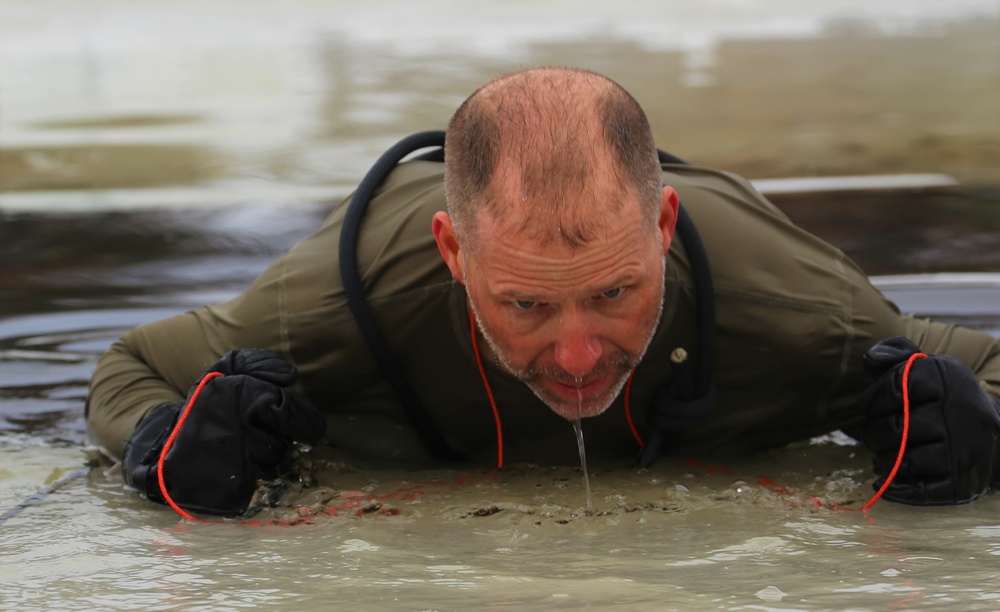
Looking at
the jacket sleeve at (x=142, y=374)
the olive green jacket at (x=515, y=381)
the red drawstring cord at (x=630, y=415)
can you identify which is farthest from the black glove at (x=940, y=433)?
the jacket sleeve at (x=142, y=374)

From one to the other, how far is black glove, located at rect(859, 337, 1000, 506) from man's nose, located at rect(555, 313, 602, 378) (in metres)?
0.57

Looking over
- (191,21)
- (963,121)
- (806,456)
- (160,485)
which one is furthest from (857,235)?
(191,21)

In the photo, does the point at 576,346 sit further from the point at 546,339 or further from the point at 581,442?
the point at 581,442

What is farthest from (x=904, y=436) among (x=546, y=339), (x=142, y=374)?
(x=142, y=374)

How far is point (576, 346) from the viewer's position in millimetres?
1862

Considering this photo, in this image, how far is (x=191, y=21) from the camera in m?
10.9

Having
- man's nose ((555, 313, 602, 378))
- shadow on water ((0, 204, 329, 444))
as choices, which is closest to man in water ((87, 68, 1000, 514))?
man's nose ((555, 313, 602, 378))

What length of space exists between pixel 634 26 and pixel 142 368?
7.82m

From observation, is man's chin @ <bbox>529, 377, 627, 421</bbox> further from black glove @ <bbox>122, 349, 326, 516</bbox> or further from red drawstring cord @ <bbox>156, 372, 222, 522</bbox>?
red drawstring cord @ <bbox>156, 372, 222, 522</bbox>

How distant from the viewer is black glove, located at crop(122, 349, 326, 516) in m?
2.12

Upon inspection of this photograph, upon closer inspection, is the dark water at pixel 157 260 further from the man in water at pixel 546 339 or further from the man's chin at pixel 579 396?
the man's chin at pixel 579 396

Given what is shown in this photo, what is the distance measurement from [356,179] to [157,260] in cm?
126

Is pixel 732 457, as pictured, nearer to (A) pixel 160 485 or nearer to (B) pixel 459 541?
(B) pixel 459 541

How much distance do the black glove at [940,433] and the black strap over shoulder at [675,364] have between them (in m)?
0.30
